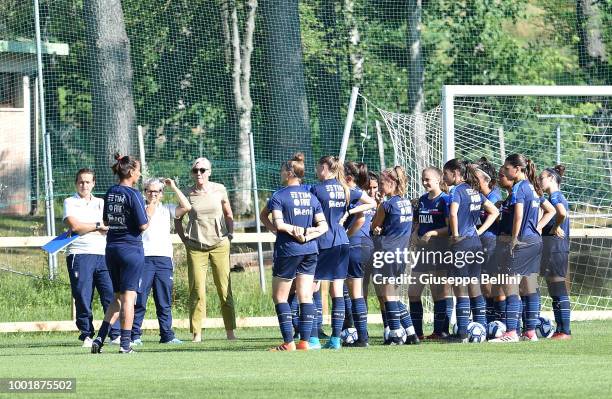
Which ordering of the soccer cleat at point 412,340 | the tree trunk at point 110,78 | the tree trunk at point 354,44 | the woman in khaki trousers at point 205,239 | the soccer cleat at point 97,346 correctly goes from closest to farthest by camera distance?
the soccer cleat at point 97,346, the soccer cleat at point 412,340, the woman in khaki trousers at point 205,239, the tree trunk at point 110,78, the tree trunk at point 354,44

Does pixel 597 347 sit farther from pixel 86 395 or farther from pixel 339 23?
pixel 339 23

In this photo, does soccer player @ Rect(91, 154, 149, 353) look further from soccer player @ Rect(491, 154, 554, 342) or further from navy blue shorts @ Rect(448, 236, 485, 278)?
soccer player @ Rect(491, 154, 554, 342)

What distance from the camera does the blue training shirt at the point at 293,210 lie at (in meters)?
11.7

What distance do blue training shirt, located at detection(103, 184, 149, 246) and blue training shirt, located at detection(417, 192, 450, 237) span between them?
2.88 m

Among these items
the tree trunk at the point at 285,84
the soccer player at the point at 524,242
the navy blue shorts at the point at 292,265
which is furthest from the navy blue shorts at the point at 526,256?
the tree trunk at the point at 285,84

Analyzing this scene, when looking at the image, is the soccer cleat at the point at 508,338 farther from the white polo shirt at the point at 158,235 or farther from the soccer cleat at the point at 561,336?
the white polo shirt at the point at 158,235

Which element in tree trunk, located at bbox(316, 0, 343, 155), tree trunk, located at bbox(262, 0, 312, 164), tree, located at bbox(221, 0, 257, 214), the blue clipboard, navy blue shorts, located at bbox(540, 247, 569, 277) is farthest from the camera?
tree trunk, located at bbox(316, 0, 343, 155)

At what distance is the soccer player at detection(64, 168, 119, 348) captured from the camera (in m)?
13.4

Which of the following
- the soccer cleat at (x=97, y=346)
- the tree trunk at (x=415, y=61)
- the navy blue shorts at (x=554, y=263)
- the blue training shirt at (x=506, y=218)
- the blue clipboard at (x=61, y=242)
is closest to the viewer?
the soccer cleat at (x=97, y=346)

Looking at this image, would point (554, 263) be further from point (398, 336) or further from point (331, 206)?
point (331, 206)

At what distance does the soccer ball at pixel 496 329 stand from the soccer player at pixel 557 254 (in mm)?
603

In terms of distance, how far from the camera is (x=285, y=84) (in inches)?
915

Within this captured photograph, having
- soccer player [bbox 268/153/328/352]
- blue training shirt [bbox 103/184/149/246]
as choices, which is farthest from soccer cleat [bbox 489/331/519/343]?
blue training shirt [bbox 103/184/149/246]

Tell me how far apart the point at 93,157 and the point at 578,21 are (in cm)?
1209
